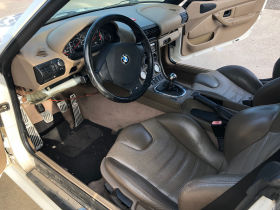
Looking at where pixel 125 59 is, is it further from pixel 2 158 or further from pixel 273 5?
pixel 273 5

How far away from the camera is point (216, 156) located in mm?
1435

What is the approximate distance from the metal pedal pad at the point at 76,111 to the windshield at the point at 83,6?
2.18ft

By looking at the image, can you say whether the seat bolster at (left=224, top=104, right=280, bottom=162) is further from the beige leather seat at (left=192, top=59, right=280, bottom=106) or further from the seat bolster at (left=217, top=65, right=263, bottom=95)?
the seat bolster at (left=217, top=65, right=263, bottom=95)

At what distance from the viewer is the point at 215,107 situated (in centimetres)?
181

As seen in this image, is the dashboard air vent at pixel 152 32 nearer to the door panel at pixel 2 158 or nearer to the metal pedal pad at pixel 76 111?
the metal pedal pad at pixel 76 111

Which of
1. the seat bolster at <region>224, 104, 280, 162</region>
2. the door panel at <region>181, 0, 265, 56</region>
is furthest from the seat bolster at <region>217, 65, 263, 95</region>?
the seat bolster at <region>224, 104, 280, 162</region>

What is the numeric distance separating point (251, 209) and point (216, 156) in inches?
26.1

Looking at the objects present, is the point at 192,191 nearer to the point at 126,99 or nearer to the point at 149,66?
the point at 126,99

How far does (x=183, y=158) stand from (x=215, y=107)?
542 millimetres

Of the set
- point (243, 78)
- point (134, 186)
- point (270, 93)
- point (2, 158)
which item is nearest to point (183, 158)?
point (134, 186)

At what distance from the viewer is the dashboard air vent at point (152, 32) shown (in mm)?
2072

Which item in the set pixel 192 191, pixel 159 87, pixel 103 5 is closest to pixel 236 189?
pixel 192 191

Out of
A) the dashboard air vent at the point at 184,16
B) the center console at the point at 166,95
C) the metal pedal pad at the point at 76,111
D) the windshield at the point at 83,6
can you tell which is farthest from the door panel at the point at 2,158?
the dashboard air vent at the point at 184,16

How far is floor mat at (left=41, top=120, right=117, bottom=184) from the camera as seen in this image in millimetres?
1953
